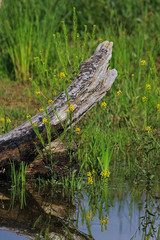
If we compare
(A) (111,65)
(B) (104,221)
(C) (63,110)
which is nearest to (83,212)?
(B) (104,221)

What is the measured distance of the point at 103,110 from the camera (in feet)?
17.4

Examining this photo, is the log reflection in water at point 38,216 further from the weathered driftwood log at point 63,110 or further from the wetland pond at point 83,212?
the weathered driftwood log at point 63,110

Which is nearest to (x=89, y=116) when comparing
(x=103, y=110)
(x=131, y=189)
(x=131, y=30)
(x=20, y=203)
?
(x=103, y=110)

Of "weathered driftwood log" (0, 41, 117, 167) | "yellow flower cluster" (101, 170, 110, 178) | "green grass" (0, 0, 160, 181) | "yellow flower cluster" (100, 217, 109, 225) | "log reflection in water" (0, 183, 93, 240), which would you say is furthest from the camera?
"green grass" (0, 0, 160, 181)

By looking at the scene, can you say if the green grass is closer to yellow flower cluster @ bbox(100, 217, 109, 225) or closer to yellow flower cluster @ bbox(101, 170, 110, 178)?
yellow flower cluster @ bbox(101, 170, 110, 178)

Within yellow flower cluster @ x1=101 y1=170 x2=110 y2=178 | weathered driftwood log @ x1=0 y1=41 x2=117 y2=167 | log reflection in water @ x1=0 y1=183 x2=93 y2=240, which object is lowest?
log reflection in water @ x1=0 y1=183 x2=93 y2=240

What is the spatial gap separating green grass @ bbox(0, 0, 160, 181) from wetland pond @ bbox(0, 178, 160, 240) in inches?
14.8

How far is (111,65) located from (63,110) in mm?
1989

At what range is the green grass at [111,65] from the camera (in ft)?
15.4

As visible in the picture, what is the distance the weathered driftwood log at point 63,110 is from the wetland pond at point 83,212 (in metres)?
0.36

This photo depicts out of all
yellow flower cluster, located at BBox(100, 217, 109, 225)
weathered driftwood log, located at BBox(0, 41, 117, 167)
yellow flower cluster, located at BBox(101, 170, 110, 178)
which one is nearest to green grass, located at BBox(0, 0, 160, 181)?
yellow flower cluster, located at BBox(101, 170, 110, 178)

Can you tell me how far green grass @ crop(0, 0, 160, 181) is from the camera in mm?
4699

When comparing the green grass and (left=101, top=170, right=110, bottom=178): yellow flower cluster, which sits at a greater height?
the green grass

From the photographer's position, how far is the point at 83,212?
3602 millimetres
